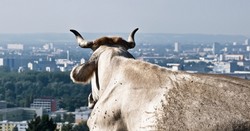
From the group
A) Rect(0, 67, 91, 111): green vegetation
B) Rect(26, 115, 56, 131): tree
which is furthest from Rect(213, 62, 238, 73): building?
Rect(26, 115, 56, 131): tree

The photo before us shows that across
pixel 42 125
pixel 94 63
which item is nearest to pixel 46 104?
pixel 42 125

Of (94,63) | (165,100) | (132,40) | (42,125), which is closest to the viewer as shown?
(165,100)

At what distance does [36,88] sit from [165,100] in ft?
372

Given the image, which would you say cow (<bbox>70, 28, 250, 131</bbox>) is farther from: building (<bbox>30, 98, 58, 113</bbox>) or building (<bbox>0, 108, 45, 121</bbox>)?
building (<bbox>30, 98, 58, 113</bbox>)

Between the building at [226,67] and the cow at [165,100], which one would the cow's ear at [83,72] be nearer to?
the cow at [165,100]

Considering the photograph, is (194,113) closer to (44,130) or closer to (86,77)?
(86,77)

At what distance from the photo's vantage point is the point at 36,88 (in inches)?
4582

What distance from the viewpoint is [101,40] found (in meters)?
4.52

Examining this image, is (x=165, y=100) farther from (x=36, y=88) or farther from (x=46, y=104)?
(x=36, y=88)

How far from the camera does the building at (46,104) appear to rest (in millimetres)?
103500

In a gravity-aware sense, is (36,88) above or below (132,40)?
below

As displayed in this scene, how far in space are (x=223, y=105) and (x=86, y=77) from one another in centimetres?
120

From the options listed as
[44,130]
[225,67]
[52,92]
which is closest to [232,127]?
[44,130]

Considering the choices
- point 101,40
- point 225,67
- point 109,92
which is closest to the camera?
point 109,92
